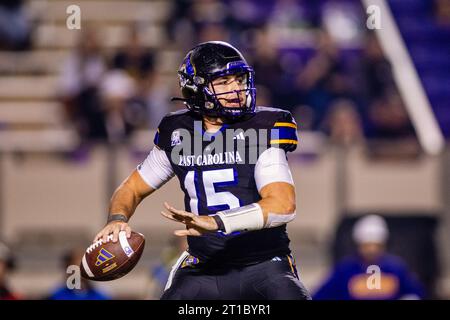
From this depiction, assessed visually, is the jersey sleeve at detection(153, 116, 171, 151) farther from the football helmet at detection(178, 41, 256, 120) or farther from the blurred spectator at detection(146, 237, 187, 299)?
the blurred spectator at detection(146, 237, 187, 299)

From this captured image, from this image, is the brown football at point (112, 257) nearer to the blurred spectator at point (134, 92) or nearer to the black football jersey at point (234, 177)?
the black football jersey at point (234, 177)

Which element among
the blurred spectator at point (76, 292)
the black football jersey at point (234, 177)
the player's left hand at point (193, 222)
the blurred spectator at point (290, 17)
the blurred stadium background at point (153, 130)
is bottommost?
the player's left hand at point (193, 222)

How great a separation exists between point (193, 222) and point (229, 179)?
1.99ft

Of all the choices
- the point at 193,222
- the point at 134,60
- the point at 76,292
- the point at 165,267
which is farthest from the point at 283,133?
the point at 134,60

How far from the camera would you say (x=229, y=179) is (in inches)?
234

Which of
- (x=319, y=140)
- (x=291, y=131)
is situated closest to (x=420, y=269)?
(x=319, y=140)

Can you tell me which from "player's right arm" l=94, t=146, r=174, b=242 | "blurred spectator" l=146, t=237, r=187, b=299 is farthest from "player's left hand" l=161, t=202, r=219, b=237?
"blurred spectator" l=146, t=237, r=187, b=299

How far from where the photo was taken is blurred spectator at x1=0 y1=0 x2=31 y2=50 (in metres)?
13.4

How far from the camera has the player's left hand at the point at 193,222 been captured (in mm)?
5379

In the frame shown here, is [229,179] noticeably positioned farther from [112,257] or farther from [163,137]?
[112,257]

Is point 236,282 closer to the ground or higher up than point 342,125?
closer to the ground

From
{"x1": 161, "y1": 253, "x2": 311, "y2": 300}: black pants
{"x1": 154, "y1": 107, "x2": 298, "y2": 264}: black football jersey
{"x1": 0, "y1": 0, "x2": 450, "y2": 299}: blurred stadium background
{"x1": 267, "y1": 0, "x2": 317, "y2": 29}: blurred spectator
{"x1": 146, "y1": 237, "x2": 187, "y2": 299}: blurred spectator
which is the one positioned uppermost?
{"x1": 267, "y1": 0, "x2": 317, "y2": 29}: blurred spectator

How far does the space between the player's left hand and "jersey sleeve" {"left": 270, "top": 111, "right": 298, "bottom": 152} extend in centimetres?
65

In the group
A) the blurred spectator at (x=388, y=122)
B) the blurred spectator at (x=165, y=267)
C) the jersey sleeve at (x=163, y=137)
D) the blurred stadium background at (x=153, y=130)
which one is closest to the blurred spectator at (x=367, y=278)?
the blurred stadium background at (x=153, y=130)
